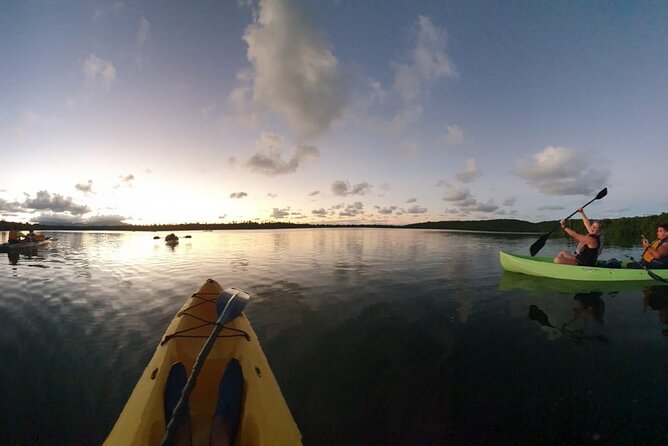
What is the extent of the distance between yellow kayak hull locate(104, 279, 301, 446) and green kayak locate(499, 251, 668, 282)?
48.4 ft

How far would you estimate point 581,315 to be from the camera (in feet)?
29.2

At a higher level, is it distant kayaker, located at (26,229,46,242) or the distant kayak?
distant kayaker, located at (26,229,46,242)

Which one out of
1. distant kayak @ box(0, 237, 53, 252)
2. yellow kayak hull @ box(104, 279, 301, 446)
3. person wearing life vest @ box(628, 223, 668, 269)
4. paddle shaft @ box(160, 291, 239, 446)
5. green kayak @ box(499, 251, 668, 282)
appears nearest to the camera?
paddle shaft @ box(160, 291, 239, 446)

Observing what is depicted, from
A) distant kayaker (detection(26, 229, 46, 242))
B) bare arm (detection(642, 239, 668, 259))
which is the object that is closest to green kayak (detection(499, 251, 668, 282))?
bare arm (detection(642, 239, 668, 259))

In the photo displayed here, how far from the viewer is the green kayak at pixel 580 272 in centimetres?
1241

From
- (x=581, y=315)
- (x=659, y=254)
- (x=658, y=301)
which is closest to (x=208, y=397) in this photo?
(x=581, y=315)

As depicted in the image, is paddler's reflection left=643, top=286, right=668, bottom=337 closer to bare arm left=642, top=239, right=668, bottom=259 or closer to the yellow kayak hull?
bare arm left=642, top=239, right=668, bottom=259

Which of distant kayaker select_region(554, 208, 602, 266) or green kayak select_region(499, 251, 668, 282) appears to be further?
distant kayaker select_region(554, 208, 602, 266)

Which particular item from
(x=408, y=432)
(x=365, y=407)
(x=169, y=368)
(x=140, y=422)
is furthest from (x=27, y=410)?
(x=408, y=432)

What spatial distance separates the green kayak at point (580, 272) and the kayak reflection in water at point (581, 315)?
5.78 feet

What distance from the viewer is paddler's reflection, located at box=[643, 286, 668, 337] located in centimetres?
871

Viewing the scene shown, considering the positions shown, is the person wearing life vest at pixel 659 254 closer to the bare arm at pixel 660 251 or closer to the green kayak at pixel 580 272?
the bare arm at pixel 660 251

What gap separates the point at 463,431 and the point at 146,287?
1379cm

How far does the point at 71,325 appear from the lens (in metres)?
8.28
